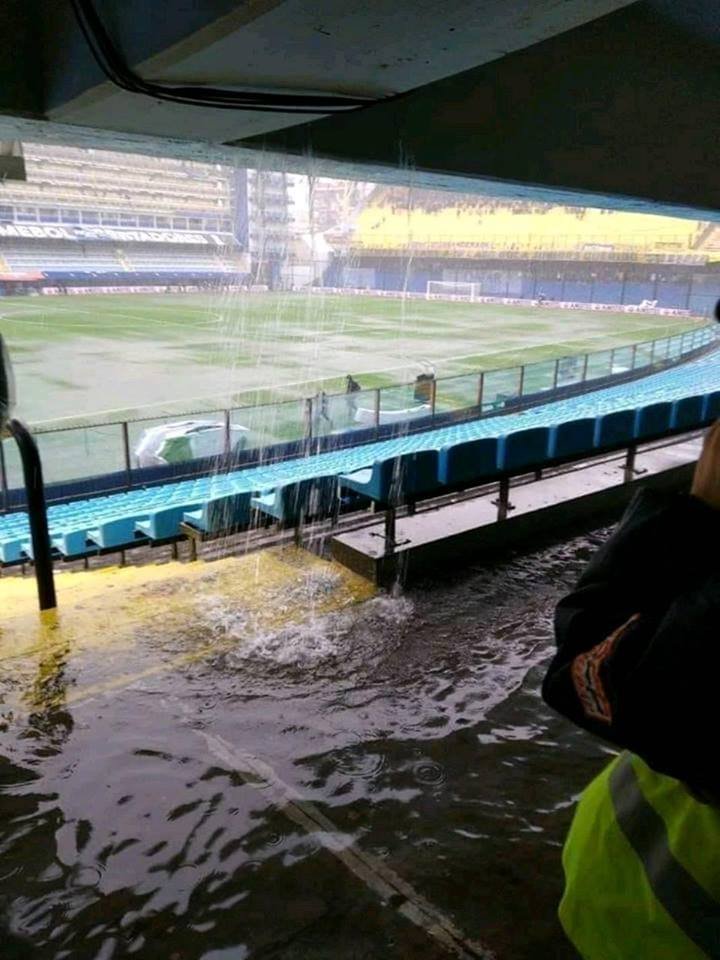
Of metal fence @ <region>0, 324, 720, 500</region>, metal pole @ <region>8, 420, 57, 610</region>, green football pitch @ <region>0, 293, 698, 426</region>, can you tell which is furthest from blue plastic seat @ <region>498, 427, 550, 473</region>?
green football pitch @ <region>0, 293, 698, 426</region>

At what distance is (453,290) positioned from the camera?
137 feet

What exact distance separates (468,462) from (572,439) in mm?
→ 1010

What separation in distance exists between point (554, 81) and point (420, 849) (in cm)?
389

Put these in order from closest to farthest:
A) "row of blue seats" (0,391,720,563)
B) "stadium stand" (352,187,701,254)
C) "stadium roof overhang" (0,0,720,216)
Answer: "stadium roof overhang" (0,0,720,216)
"row of blue seats" (0,391,720,563)
"stadium stand" (352,187,701,254)

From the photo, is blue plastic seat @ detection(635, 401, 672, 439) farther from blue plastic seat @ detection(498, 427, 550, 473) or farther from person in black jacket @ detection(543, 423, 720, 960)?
person in black jacket @ detection(543, 423, 720, 960)

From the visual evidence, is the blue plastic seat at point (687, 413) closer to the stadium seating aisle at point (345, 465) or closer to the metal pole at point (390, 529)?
the stadium seating aisle at point (345, 465)

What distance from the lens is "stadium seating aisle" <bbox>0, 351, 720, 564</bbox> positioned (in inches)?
171

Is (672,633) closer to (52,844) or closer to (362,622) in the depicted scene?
(52,844)

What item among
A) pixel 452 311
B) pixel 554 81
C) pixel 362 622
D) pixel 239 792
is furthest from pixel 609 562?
pixel 452 311

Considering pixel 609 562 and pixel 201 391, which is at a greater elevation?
pixel 609 562

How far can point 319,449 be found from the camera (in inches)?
402

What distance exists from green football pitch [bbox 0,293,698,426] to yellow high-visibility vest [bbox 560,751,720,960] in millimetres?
17401

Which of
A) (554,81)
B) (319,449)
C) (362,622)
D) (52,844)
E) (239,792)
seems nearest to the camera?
(52,844)

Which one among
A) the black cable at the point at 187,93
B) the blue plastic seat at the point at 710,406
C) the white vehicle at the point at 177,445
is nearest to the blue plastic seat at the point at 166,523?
the black cable at the point at 187,93
